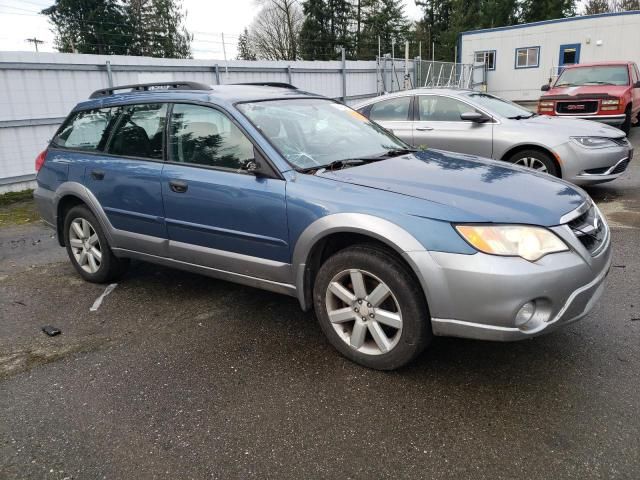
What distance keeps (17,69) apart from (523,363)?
29.8 feet

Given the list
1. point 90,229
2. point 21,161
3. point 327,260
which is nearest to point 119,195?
point 90,229

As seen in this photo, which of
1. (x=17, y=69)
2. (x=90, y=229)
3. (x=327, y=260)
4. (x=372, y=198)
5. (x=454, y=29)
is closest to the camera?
(x=372, y=198)

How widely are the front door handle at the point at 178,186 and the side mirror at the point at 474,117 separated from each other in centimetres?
454

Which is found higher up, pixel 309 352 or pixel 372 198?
pixel 372 198

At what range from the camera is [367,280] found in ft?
10.1

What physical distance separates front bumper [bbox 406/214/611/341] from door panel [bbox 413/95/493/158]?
4586 mm

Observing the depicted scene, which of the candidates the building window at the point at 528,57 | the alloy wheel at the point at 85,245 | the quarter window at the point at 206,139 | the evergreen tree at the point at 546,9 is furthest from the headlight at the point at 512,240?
the evergreen tree at the point at 546,9

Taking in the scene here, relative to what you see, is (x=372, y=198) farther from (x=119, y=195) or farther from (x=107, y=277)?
(x=107, y=277)

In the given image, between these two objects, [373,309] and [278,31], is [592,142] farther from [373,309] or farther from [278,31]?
[278,31]

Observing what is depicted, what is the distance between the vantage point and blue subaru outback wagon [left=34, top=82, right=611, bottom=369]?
270 centimetres

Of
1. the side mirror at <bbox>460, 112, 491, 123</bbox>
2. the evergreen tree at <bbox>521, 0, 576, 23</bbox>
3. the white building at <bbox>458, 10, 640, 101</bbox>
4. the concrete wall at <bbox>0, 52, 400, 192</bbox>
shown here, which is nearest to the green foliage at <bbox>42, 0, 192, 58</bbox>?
the white building at <bbox>458, 10, 640, 101</bbox>

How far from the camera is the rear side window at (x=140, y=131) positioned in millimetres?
4059

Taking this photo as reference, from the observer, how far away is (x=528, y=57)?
2652cm

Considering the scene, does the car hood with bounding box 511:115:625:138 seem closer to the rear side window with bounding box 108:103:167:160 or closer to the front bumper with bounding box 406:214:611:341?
the front bumper with bounding box 406:214:611:341
